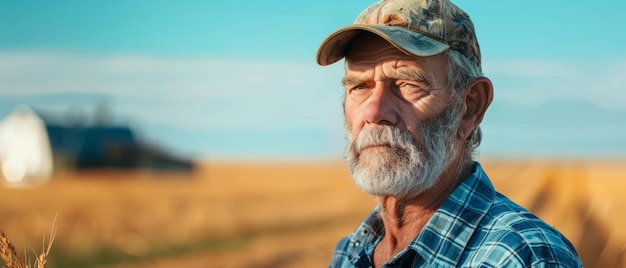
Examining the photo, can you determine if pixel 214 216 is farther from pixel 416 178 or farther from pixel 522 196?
pixel 416 178

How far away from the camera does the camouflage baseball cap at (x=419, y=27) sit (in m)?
2.19

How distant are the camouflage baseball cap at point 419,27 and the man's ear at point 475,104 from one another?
7cm

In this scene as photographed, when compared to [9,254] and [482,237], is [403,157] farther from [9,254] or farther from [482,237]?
[9,254]

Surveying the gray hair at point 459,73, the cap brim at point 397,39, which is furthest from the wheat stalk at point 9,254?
the gray hair at point 459,73

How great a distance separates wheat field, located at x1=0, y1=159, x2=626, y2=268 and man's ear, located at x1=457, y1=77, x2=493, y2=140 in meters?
3.49

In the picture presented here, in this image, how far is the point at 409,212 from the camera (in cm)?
233

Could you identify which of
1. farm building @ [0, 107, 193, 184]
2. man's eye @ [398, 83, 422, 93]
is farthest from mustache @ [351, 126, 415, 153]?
farm building @ [0, 107, 193, 184]

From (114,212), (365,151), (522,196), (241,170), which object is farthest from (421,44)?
(241,170)

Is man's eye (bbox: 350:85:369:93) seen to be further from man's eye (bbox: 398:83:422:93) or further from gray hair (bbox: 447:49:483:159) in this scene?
gray hair (bbox: 447:49:483:159)

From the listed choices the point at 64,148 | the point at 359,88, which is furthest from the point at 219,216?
the point at 359,88

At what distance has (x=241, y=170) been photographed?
26.1 metres

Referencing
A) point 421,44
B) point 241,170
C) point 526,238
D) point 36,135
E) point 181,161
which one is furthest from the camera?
point 241,170

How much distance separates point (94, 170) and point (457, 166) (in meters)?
20.6

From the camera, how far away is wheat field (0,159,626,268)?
7.15m
